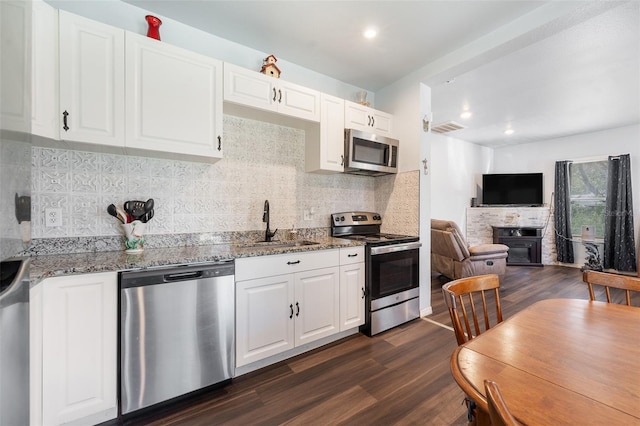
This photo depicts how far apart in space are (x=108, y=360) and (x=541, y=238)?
7.03m

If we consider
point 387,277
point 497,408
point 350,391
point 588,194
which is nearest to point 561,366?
point 497,408

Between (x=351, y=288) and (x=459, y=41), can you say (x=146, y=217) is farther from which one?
(x=459, y=41)

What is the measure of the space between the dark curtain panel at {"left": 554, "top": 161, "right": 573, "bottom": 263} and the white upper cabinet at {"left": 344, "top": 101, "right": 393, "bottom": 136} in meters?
4.73

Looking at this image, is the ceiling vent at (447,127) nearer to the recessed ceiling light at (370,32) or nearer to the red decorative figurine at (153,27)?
the recessed ceiling light at (370,32)

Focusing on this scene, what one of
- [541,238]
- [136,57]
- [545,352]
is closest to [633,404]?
[545,352]

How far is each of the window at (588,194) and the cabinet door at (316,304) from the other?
5.99 m

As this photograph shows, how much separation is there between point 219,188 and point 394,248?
172cm

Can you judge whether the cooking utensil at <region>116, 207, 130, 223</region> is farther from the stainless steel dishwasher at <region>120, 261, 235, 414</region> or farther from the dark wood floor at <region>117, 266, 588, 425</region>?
the dark wood floor at <region>117, 266, 588, 425</region>

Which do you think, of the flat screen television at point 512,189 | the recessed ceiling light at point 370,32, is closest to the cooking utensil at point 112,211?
the recessed ceiling light at point 370,32

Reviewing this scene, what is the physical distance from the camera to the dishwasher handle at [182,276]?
60.9 inches

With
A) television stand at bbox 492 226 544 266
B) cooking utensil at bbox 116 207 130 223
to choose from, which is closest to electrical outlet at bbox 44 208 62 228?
cooking utensil at bbox 116 207 130 223

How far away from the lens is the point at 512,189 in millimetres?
5941

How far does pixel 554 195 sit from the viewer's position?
18.5ft

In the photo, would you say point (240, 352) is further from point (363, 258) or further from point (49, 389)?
point (363, 258)
